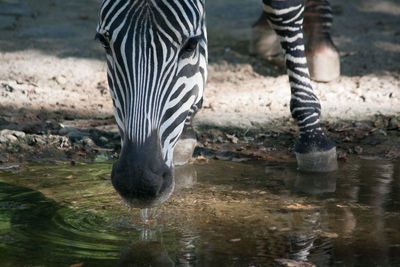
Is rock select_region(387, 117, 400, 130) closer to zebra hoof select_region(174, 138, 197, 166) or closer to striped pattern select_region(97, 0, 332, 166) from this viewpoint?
zebra hoof select_region(174, 138, 197, 166)

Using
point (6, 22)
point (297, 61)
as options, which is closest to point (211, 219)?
point (297, 61)

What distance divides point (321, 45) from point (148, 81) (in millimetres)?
4158

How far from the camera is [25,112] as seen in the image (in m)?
6.07

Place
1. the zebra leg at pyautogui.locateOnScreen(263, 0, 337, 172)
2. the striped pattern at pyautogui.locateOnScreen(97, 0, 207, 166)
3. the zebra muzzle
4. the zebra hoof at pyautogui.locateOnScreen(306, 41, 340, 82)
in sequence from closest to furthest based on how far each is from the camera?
the zebra muzzle → the striped pattern at pyautogui.locateOnScreen(97, 0, 207, 166) → the zebra leg at pyautogui.locateOnScreen(263, 0, 337, 172) → the zebra hoof at pyautogui.locateOnScreen(306, 41, 340, 82)

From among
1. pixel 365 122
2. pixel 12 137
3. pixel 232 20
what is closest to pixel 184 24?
pixel 12 137

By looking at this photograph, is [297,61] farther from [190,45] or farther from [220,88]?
[220,88]

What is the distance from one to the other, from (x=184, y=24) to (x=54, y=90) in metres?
4.07

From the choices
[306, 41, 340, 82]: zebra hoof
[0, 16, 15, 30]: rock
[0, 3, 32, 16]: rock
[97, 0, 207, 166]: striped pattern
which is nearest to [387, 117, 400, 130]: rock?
[306, 41, 340, 82]: zebra hoof

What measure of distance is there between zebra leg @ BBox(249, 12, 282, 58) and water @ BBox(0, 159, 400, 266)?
3.13 m

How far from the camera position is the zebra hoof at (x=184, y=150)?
4844 millimetres

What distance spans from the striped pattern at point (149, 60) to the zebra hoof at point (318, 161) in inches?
71.0

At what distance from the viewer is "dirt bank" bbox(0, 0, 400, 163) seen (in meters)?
5.30

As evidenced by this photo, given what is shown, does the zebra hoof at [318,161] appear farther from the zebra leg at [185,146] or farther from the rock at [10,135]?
the rock at [10,135]

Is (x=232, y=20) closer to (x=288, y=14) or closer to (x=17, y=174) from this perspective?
(x=288, y=14)
